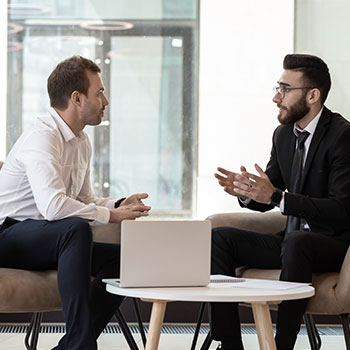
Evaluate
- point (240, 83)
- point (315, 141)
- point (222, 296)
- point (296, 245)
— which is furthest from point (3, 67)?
point (222, 296)

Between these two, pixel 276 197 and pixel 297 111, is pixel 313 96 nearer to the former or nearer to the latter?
pixel 297 111

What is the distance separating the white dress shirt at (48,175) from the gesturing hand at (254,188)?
0.53m

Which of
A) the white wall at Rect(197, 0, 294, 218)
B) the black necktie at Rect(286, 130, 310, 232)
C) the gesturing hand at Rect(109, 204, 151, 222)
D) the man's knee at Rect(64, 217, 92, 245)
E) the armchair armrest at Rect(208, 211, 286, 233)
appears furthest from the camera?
the white wall at Rect(197, 0, 294, 218)

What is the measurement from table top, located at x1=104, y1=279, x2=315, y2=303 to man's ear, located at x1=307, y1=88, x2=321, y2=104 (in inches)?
46.1

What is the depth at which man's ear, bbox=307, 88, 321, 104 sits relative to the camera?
11.1 ft

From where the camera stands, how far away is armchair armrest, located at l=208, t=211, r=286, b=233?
11.6 feet

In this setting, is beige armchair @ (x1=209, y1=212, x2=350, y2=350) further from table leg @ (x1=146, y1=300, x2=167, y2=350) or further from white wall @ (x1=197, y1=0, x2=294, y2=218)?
white wall @ (x1=197, y1=0, x2=294, y2=218)

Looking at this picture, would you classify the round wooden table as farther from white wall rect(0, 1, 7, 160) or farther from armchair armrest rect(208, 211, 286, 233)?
white wall rect(0, 1, 7, 160)

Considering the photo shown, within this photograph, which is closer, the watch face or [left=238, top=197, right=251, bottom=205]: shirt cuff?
the watch face

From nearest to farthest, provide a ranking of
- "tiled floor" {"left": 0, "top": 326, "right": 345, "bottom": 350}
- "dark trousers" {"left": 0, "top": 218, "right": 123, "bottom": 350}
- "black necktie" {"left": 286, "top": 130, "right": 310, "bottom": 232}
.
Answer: "dark trousers" {"left": 0, "top": 218, "right": 123, "bottom": 350}, "black necktie" {"left": 286, "top": 130, "right": 310, "bottom": 232}, "tiled floor" {"left": 0, "top": 326, "right": 345, "bottom": 350}

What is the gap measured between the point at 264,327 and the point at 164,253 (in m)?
0.41

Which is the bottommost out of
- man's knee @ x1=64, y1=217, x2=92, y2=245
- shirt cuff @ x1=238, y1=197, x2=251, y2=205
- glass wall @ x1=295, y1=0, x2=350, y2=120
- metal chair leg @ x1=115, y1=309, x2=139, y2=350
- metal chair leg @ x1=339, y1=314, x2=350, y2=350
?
metal chair leg @ x1=115, y1=309, x2=139, y2=350

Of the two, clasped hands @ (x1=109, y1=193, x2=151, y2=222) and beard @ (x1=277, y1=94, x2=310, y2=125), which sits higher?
beard @ (x1=277, y1=94, x2=310, y2=125)

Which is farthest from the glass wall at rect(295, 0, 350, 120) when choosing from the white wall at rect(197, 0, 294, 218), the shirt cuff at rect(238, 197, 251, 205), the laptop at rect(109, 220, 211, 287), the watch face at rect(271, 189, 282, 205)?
the laptop at rect(109, 220, 211, 287)
